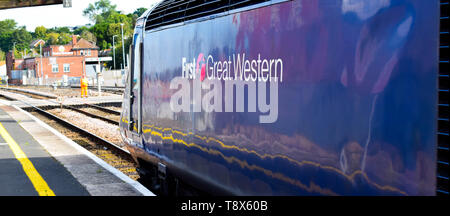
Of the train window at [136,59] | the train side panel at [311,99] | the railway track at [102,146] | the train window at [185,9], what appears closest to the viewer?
the train side panel at [311,99]

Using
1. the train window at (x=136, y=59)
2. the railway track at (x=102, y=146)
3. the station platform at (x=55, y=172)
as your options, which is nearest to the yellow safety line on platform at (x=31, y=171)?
the station platform at (x=55, y=172)

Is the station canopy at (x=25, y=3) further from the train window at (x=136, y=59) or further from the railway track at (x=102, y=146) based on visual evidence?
the train window at (x=136, y=59)

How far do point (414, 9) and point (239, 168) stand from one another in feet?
8.54

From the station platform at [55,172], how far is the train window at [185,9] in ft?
8.26

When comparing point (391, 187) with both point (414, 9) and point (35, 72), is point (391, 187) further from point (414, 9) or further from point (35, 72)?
point (35, 72)

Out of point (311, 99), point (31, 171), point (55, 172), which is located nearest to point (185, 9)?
point (311, 99)

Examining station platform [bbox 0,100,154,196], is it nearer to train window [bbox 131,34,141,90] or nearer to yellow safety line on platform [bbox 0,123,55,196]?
yellow safety line on platform [bbox 0,123,55,196]

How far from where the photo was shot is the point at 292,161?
4.41 m

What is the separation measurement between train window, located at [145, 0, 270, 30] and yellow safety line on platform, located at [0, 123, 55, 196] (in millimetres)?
2981

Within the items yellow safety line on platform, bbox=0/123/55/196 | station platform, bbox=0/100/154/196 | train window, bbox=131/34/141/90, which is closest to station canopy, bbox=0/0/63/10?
station platform, bbox=0/100/154/196

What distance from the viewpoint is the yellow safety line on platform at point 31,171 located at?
8678mm

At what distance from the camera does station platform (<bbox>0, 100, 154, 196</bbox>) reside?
8656mm

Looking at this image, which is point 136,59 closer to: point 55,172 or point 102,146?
point 55,172

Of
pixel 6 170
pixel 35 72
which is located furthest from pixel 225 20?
pixel 35 72
